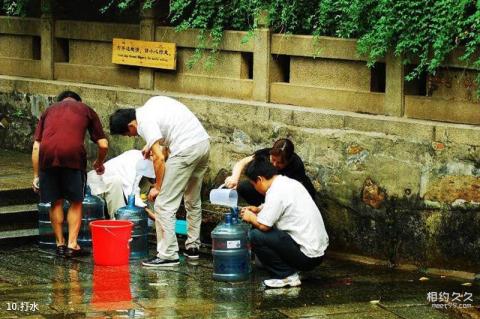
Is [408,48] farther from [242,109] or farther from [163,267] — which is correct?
[163,267]

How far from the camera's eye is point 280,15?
13.6 metres

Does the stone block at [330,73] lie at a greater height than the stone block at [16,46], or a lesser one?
lesser

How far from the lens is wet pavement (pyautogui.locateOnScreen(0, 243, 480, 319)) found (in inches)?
396

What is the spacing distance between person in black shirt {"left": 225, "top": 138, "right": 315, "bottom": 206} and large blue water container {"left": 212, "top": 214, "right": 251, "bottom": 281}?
826mm

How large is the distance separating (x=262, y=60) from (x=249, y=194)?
2.08 metres

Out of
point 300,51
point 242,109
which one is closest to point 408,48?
point 300,51

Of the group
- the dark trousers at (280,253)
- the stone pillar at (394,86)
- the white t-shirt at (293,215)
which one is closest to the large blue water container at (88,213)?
the dark trousers at (280,253)

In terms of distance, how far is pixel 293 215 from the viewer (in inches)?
435

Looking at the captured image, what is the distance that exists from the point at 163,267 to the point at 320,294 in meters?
2.06

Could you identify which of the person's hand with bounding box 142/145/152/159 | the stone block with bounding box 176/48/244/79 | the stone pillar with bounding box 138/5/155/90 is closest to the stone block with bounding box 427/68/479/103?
the stone block with bounding box 176/48/244/79

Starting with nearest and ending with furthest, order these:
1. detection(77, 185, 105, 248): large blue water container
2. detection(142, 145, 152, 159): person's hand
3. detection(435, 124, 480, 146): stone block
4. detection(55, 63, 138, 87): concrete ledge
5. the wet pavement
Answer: the wet pavement → detection(435, 124, 480, 146): stone block → detection(142, 145, 152, 159): person's hand → detection(77, 185, 105, 248): large blue water container → detection(55, 63, 138, 87): concrete ledge

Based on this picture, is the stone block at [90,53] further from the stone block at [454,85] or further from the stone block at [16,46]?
the stone block at [454,85]

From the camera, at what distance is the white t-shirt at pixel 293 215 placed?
1099 centimetres

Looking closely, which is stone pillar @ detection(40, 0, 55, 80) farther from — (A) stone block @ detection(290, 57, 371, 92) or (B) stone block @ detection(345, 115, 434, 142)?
(B) stone block @ detection(345, 115, 434, 142)
